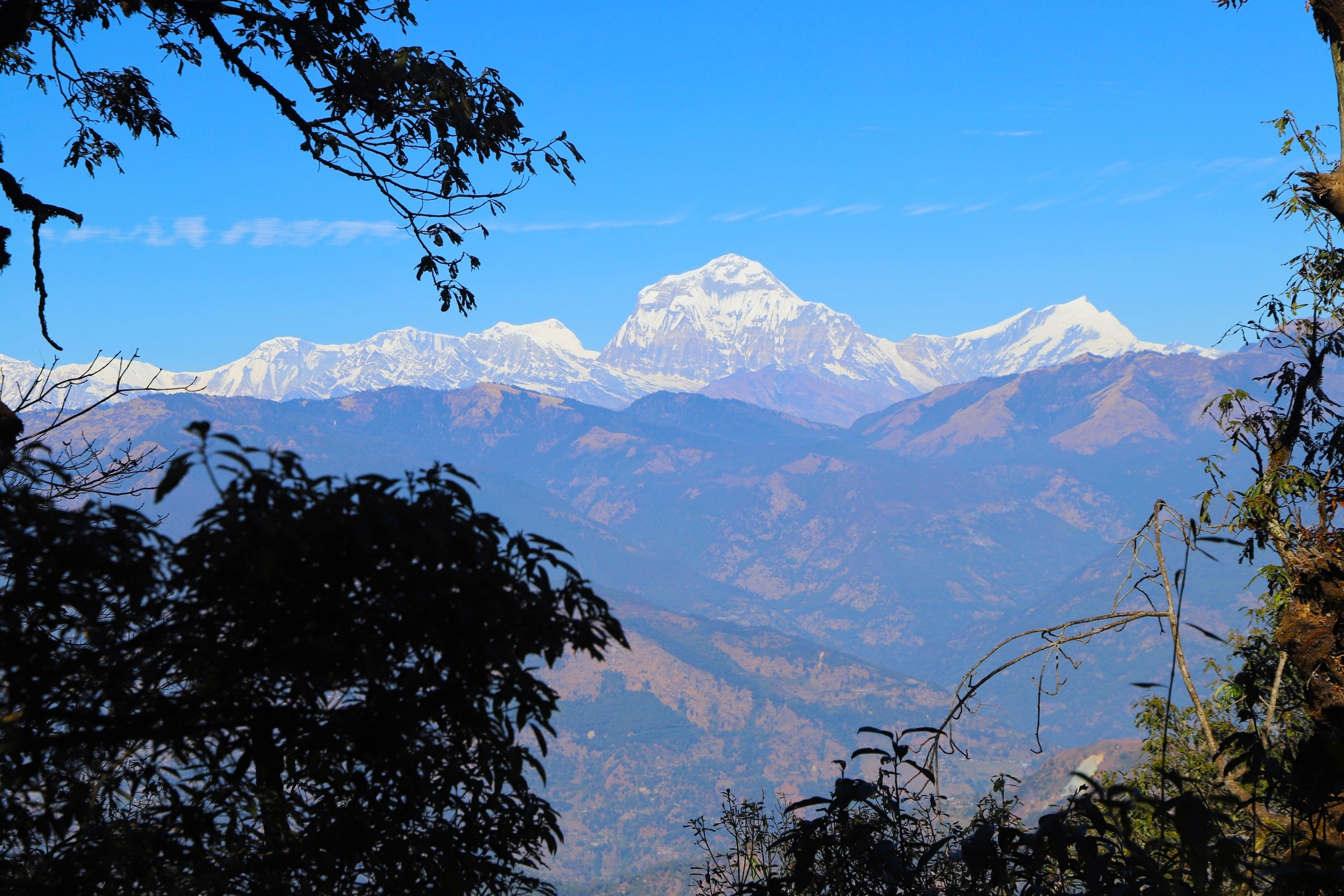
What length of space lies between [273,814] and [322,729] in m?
0.45

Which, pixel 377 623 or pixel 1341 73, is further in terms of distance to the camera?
pixel 1341 73

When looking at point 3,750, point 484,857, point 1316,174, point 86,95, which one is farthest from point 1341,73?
point 86,95

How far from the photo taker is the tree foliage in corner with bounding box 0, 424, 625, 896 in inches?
101

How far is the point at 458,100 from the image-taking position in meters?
7.16

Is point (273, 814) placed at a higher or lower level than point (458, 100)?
lower

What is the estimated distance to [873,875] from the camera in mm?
3482

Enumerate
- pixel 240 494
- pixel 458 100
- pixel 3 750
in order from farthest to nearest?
pixel 458 100, pixel 240 494, pixel 3 750

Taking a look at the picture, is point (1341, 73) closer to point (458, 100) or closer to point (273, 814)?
point (458, 100)

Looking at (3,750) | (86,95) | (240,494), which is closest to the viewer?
(3,750)

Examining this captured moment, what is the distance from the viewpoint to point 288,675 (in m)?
2.74

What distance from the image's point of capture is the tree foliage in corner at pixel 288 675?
257 cm

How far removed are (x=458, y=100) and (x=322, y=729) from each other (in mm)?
5810

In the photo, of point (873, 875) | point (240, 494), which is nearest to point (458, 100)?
point (240, 494)

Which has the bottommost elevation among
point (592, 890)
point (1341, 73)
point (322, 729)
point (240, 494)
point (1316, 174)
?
point (592, 890)
